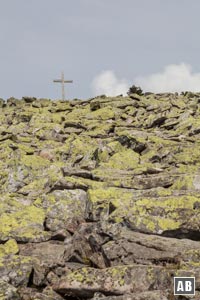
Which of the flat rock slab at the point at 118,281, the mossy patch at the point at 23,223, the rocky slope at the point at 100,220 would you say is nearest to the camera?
the flat rock slab at the point at 118,281

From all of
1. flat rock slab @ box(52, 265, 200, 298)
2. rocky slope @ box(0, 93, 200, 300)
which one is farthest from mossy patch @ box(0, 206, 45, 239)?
flat rock slab @ box(52, 265, 200, 298)

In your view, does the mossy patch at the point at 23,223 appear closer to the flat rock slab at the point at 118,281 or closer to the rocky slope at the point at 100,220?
the rocky slope at the point at 100,220

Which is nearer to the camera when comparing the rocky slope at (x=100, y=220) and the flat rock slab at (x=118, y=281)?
the flat rock slab at (x=118, y=281)

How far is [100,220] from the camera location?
54.5 feet

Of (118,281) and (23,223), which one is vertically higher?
(23,223)

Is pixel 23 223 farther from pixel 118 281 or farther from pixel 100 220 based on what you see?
pixel 118 281

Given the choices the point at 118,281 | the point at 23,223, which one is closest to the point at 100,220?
the point at 23,223

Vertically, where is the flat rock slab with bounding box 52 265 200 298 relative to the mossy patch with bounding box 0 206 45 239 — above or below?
below

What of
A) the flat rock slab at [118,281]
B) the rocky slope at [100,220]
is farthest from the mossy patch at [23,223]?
the flat rock slab at [118,281]

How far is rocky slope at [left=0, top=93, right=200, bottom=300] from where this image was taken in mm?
12031

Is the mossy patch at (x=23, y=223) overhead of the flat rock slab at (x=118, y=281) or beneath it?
overhead

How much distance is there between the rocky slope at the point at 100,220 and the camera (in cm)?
1203

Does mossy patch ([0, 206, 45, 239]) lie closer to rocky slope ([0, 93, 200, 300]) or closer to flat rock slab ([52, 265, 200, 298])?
rocky slope ([0, 93, 200, 300])

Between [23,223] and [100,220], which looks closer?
[100,220]
